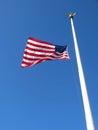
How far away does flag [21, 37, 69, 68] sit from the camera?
19750 mm

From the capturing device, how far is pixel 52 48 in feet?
66.8

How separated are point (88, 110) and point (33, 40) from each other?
7.04 m

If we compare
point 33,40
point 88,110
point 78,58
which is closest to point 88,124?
point 88,110

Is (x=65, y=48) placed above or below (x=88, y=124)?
above

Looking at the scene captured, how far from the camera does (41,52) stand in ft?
66.7

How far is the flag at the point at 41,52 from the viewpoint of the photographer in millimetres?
19750

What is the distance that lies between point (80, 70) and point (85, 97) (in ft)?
6.24

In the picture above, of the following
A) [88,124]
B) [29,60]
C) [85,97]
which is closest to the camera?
[88,124]

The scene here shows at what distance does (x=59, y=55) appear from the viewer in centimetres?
2016

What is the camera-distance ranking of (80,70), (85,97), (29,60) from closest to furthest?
(85,97) < (80,70) < (29,60)

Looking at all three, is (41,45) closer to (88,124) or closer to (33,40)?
(33,40)

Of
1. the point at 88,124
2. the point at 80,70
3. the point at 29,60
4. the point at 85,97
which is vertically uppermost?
the point at 29,60

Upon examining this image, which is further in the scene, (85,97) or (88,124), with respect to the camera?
(85,97)

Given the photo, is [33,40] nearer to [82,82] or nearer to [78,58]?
[78,58]
